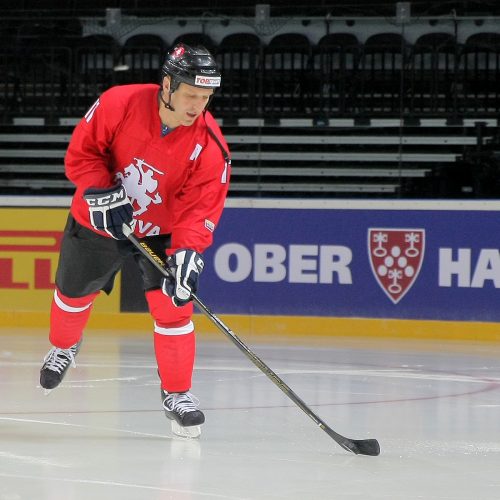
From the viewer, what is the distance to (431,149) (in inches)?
316

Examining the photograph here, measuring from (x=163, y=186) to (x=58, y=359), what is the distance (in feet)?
2.43

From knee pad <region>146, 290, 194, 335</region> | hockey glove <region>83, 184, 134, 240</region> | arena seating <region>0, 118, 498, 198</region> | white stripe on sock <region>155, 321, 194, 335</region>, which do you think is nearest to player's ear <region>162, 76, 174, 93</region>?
hockey glove <region>83, 184, 134, 240</region>

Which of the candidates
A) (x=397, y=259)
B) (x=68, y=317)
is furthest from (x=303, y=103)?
(x=68, y=317)

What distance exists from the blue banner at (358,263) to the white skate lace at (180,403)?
354 centimetres

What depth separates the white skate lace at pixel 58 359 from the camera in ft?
12.9

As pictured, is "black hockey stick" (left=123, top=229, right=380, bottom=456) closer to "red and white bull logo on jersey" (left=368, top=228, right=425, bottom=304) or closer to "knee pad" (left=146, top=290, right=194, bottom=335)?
"knee pad" (left=146, top=290, right=194, bottom=335)

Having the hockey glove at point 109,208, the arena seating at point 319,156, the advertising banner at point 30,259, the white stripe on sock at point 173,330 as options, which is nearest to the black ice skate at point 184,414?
the white stripe on sock at point 173,330

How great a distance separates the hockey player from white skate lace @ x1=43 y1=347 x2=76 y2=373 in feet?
1.40

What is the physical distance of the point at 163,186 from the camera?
144 inches

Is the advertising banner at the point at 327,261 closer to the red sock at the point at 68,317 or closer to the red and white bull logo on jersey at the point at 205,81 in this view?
the red sock at the point at 68,317

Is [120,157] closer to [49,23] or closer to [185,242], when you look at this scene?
[185,242]

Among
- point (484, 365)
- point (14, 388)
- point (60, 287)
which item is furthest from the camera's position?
point (484, 365)

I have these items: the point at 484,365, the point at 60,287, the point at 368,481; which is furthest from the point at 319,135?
the point at 368,481

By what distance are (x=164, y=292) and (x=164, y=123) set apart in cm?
52
